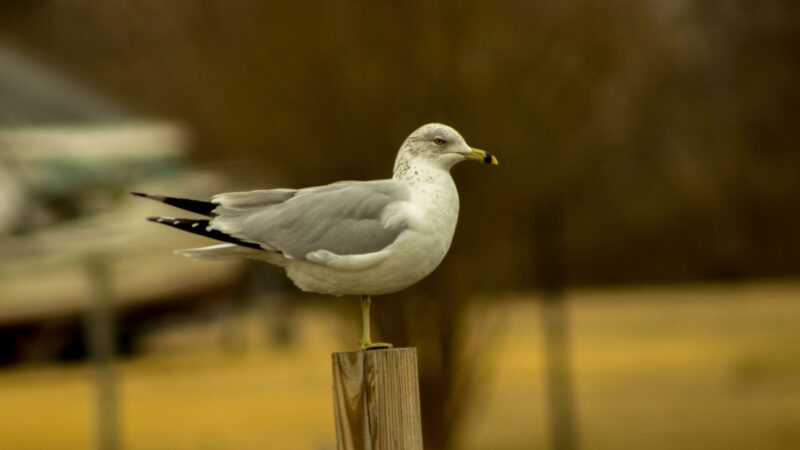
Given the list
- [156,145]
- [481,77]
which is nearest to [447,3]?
[481,77]

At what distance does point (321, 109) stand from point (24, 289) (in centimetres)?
746

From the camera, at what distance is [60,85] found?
16984 mm

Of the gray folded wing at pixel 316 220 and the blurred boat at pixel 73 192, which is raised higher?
the blurred boat at pixel 73 192

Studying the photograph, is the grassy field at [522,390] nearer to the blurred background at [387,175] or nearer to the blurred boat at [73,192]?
the blurred background at [387,175]

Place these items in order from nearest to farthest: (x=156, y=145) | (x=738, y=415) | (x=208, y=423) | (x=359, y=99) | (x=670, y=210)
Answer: (x=359, y=99)
(x=738, y=415)
(x=208, y=423)
(x=156, y=145)
(x=670, y=210)

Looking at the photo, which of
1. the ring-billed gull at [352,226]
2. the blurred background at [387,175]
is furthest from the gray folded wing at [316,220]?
the blurred background at [387,175]

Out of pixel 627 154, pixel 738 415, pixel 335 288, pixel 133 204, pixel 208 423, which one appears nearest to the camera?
pixel 335 288

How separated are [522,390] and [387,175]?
13.9 feet

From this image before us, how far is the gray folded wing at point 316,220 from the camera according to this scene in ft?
11.7

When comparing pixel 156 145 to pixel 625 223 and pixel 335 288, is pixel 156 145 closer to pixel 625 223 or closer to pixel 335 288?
pixel 625 223

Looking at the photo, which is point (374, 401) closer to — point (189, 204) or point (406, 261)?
point (406, 261)

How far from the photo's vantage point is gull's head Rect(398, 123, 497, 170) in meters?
3.72

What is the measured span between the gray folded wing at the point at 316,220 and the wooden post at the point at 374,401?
0.26m

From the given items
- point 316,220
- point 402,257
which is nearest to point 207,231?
point 316,220
